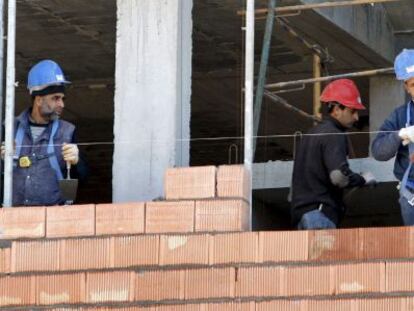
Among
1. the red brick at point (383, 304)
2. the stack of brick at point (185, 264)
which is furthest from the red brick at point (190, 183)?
the red brick at point (383, 304)

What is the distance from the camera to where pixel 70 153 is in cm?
1031

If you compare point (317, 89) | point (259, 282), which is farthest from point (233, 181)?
point (317, 89)

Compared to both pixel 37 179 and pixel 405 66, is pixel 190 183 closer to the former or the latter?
pixel 37 179

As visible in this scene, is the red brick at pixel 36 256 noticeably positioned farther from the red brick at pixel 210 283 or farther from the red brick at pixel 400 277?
the red brick at pixel 400 277

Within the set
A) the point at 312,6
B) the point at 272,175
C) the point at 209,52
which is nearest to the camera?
the point at 312,6

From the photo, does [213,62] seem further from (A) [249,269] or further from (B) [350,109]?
(A) [249,269]

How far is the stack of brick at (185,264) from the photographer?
9.15 meters

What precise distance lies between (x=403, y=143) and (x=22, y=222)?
2.27 m

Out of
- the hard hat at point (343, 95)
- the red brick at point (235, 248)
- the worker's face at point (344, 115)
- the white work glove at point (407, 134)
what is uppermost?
the hard hat at point (343, 95)

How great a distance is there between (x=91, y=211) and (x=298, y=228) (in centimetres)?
135

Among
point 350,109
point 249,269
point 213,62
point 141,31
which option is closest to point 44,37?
point 213,62

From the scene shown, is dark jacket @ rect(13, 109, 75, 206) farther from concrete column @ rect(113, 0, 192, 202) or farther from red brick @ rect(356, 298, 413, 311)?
red brick @ rect(356, 298, 413, 311)

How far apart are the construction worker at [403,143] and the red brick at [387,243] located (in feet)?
1.99

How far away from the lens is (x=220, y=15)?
43.0 feet
